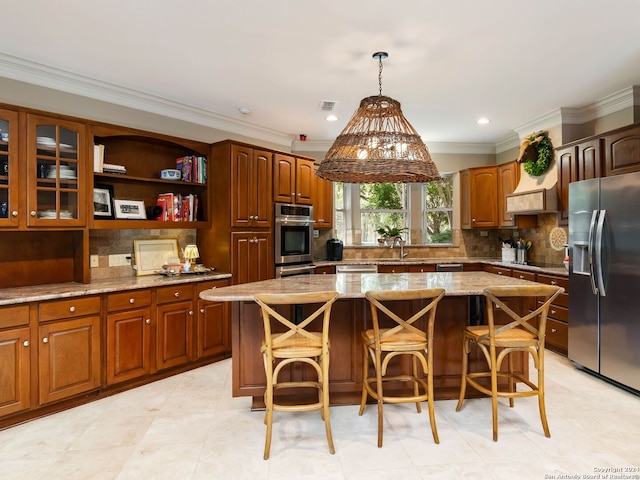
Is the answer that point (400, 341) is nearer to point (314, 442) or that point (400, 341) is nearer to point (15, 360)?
point (314, 442)

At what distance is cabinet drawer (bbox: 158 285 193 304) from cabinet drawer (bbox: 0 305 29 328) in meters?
1.03

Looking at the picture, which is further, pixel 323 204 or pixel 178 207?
pixel 323 204

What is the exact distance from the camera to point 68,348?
3002 millimetres

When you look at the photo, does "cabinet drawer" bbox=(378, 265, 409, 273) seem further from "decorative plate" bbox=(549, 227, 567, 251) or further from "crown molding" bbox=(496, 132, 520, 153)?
"crown molding" bbox=(496, 132, 520, 153)

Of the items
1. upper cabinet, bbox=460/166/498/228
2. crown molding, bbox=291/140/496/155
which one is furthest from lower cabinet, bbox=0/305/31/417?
upper cabinet, bbox=460/166/498/228

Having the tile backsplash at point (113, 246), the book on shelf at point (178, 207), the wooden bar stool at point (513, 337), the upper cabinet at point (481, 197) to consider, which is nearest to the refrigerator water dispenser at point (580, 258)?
the wooden bar stool at point (513, 337)

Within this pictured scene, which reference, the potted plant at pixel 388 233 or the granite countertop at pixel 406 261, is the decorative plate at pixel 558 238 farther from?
the potted plant at pixel 388 233

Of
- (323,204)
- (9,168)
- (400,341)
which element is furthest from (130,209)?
(400,341)

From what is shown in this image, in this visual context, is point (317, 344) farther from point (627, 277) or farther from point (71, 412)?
point (627, 277)

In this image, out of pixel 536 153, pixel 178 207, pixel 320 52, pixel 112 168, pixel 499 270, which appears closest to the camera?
pixel 320 52

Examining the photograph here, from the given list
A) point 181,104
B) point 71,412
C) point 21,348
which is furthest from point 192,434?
point 181,104

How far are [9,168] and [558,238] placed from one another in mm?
5672

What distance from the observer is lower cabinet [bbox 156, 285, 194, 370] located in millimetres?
3621

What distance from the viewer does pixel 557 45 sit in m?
2.98
